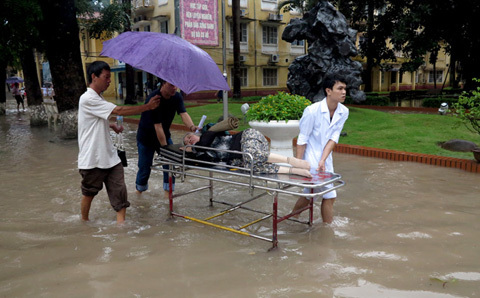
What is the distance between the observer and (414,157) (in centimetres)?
759

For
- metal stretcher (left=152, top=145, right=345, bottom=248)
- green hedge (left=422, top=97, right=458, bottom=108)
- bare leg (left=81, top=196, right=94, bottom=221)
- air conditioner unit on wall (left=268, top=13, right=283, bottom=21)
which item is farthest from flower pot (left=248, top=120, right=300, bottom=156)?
air conditioner unit on wall (left=268, top=13, right=283, bottom=21)

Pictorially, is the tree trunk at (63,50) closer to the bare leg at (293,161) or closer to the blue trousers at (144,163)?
the blue trousers at (144,163)

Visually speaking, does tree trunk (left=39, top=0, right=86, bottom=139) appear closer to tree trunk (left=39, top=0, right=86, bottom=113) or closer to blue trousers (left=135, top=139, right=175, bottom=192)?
tree trunk (left=39, top=0, right=86, bottom=113)

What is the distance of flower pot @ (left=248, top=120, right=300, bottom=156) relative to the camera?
632 centimetres

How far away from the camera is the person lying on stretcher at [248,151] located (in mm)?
3871

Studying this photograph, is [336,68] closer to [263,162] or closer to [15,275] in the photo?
[263,162]

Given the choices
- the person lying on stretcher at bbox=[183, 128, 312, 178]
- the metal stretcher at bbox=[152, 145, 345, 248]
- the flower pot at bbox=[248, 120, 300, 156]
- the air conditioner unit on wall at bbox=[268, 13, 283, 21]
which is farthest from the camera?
the air conditioner unit on wall at bbox=[268, 13, 283, 21]

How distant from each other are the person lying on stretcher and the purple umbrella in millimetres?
537

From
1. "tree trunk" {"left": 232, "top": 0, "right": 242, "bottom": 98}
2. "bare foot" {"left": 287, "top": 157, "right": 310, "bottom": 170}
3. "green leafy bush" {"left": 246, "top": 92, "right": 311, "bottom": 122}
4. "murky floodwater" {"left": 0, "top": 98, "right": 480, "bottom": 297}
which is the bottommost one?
"murky floodwater" {"left": 0, "top": 98, "right": 480, "bottom": 297}

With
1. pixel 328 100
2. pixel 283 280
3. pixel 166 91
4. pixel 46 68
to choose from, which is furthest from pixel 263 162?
pixel 46 68

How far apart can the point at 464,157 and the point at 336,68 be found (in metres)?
6.27

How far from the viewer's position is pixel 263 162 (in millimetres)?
3893

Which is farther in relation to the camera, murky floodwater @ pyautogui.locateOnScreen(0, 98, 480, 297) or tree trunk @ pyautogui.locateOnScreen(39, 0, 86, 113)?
tree trunk @ pyautogui.locateOnScreen(39, 0, 86, 113)

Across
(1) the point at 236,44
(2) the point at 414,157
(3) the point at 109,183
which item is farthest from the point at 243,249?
(1) the point at 236,44
